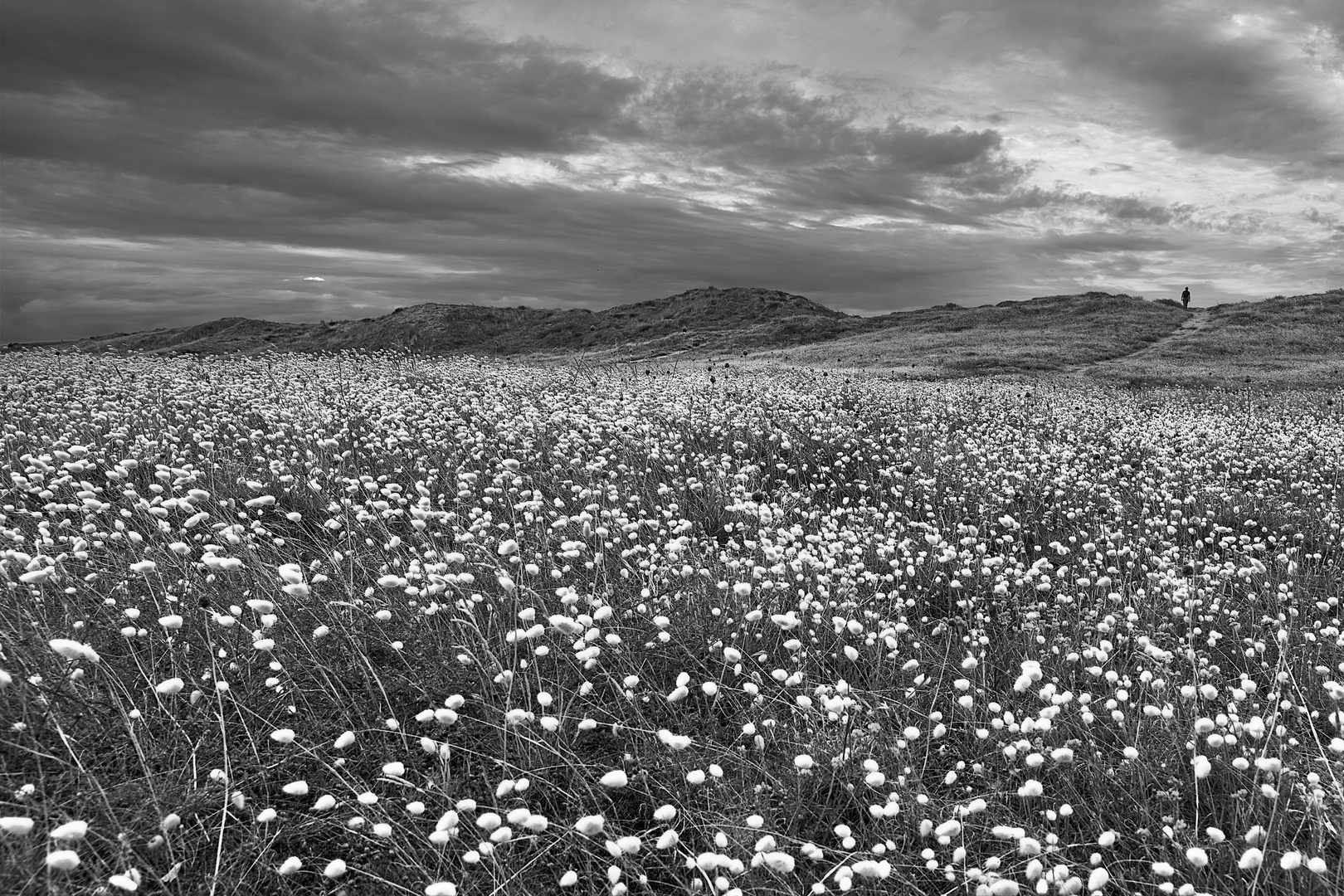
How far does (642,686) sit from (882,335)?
46.2 m

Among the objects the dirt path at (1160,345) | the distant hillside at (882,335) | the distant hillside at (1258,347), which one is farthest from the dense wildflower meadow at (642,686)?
the dirt path at (1160,345)

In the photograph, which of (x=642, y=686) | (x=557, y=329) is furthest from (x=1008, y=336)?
(x=642, y=686)

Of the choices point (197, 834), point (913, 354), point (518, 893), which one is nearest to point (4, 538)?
point (197, 834)

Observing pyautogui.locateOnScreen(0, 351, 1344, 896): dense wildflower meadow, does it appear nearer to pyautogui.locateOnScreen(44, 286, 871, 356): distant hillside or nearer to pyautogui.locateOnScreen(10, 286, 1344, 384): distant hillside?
pyautogui.locateOnScreen(10, 286, 1344, 384): distant hillside

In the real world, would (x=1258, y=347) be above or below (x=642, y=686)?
above

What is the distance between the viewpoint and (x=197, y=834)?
121 inches

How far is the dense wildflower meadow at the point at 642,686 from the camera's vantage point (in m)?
3.06

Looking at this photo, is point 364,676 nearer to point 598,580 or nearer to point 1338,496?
point 598,580

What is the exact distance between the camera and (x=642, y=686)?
4.21 meters

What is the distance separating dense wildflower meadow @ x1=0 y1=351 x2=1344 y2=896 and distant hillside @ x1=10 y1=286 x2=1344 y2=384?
23920mm

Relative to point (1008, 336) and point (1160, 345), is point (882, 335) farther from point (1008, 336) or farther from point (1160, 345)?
point (1160, 345)

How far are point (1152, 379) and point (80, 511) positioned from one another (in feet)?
97.8

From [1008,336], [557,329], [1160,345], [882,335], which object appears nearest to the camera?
[1160,345]

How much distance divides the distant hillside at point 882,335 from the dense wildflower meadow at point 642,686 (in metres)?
23.9
